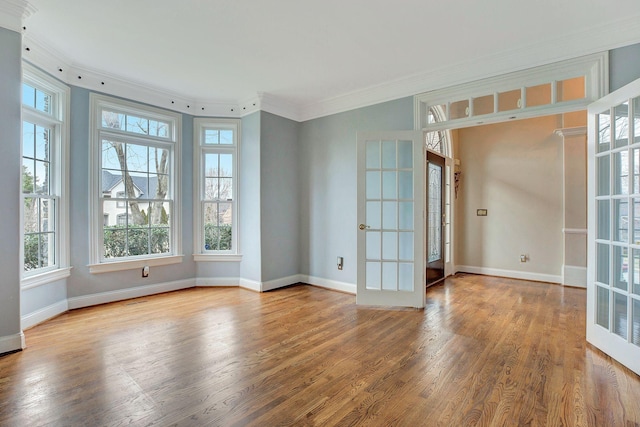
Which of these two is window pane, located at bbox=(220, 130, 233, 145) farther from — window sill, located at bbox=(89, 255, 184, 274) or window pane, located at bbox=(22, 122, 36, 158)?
window pane, located at bbox=(22, 122, 36, 158)

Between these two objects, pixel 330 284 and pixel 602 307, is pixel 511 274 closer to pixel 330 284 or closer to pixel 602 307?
pixel 602 307

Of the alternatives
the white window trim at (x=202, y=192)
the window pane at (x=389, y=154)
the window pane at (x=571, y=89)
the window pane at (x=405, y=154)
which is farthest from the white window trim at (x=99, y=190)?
the window pane at (x=571, y=89)

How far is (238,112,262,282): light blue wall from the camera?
4609mm

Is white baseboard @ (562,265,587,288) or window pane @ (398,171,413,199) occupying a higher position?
window pane @ (398,171,413,199)

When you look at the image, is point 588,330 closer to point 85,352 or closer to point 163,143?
point 85,352

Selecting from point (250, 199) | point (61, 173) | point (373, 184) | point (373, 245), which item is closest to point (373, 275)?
point (373, 245)

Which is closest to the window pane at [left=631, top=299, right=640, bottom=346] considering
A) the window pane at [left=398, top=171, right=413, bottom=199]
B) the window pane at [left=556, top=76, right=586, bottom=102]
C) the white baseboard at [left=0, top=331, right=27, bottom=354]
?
the window pane at [left=556, top=76, right=586, bottom=102]

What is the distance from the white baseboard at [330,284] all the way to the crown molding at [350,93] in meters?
2.46

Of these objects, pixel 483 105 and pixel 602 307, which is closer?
pixel 602 307

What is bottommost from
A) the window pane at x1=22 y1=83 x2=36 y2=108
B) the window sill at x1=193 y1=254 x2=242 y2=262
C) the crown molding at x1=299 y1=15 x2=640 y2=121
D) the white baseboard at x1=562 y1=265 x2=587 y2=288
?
the white baseboard at x1=562 y1=265 x2=587 y2=288

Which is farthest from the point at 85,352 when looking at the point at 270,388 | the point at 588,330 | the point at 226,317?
the point at 588,330

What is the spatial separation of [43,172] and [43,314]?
4.84 ft

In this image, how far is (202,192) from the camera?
15.8 feet

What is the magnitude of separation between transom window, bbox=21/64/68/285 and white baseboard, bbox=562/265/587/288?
678 centimetres
